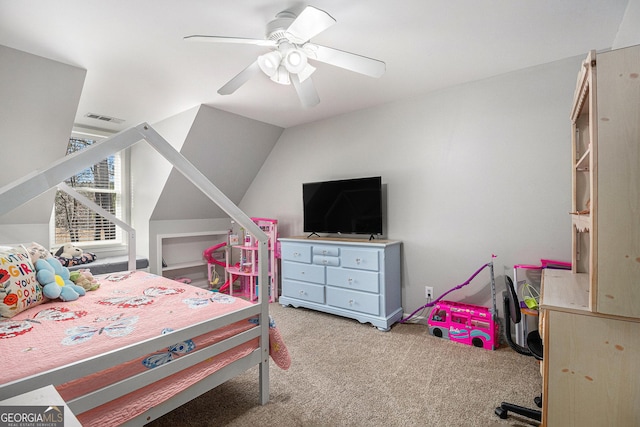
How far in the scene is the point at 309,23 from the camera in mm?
1557

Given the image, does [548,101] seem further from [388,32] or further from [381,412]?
[381,412]

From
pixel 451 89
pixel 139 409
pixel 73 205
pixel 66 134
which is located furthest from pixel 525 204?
pixel 73 205

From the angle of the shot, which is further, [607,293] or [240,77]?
[240,77]

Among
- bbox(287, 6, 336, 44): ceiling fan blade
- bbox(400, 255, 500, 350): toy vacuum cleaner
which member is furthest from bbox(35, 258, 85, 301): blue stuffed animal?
bbox(400, 255, 500, 350): toy vacuum cleaner

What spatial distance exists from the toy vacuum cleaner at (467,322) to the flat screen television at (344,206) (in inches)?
38.5

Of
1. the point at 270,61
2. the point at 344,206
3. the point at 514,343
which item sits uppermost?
the point at 270,61

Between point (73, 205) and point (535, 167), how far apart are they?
517 cm

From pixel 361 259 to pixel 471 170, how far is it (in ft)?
4.49

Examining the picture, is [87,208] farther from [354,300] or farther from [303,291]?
[354,300]

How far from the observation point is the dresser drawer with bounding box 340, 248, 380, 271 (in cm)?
303

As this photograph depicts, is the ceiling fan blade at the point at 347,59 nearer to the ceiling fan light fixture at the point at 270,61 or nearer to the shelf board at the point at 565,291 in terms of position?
the ceiling fan light fixture at the point at 270,61

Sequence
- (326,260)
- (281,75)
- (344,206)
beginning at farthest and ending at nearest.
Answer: (344,206) < (326,260) < (281,75)

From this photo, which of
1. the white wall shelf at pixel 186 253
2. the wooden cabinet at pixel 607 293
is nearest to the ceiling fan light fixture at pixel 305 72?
the wooden cabinet at pixel 607 293

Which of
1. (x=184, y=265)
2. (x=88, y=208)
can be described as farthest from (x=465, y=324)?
(x=88, y=208)
